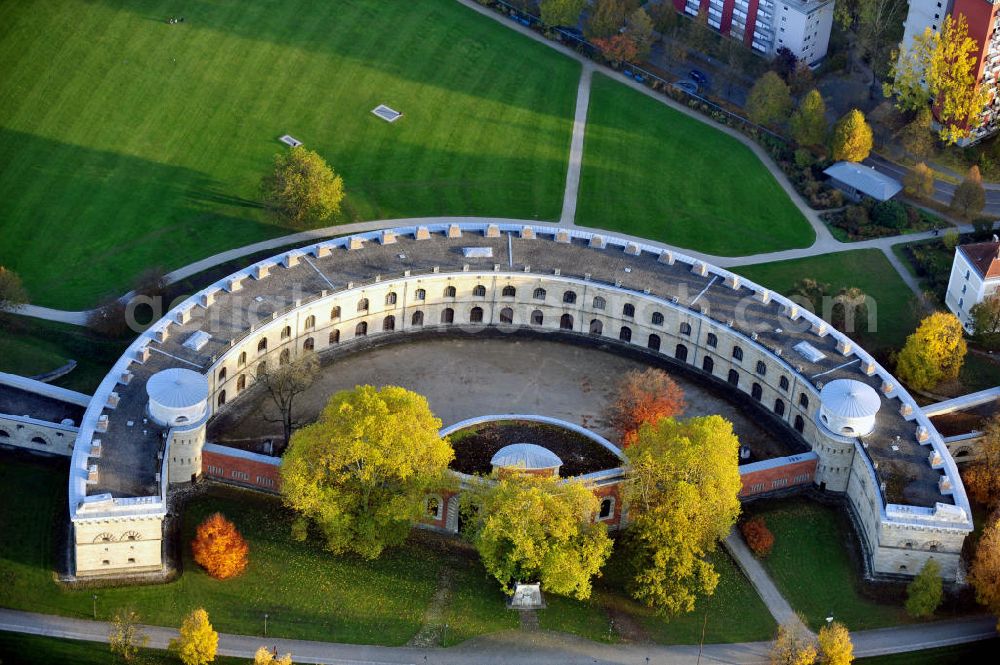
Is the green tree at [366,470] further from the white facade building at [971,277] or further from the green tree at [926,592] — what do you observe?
the white facade building at [971,277]

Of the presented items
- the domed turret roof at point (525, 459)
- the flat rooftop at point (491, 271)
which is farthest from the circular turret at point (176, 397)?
the domed turret roof at point (525, 459)

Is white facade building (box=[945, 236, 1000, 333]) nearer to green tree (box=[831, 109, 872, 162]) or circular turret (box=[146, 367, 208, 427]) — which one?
A: green tree (box=[831, 109, 872, 162])

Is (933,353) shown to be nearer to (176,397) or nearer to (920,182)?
(920,182)

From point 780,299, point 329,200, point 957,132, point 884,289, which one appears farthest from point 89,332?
point 957,132

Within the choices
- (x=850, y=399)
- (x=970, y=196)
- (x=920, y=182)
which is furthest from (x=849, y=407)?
(x=920, y=182)

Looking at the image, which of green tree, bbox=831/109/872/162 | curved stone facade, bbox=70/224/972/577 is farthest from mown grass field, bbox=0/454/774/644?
green tree, bbox=831/109/872/162

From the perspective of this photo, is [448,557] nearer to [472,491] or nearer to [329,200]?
[472,491]
